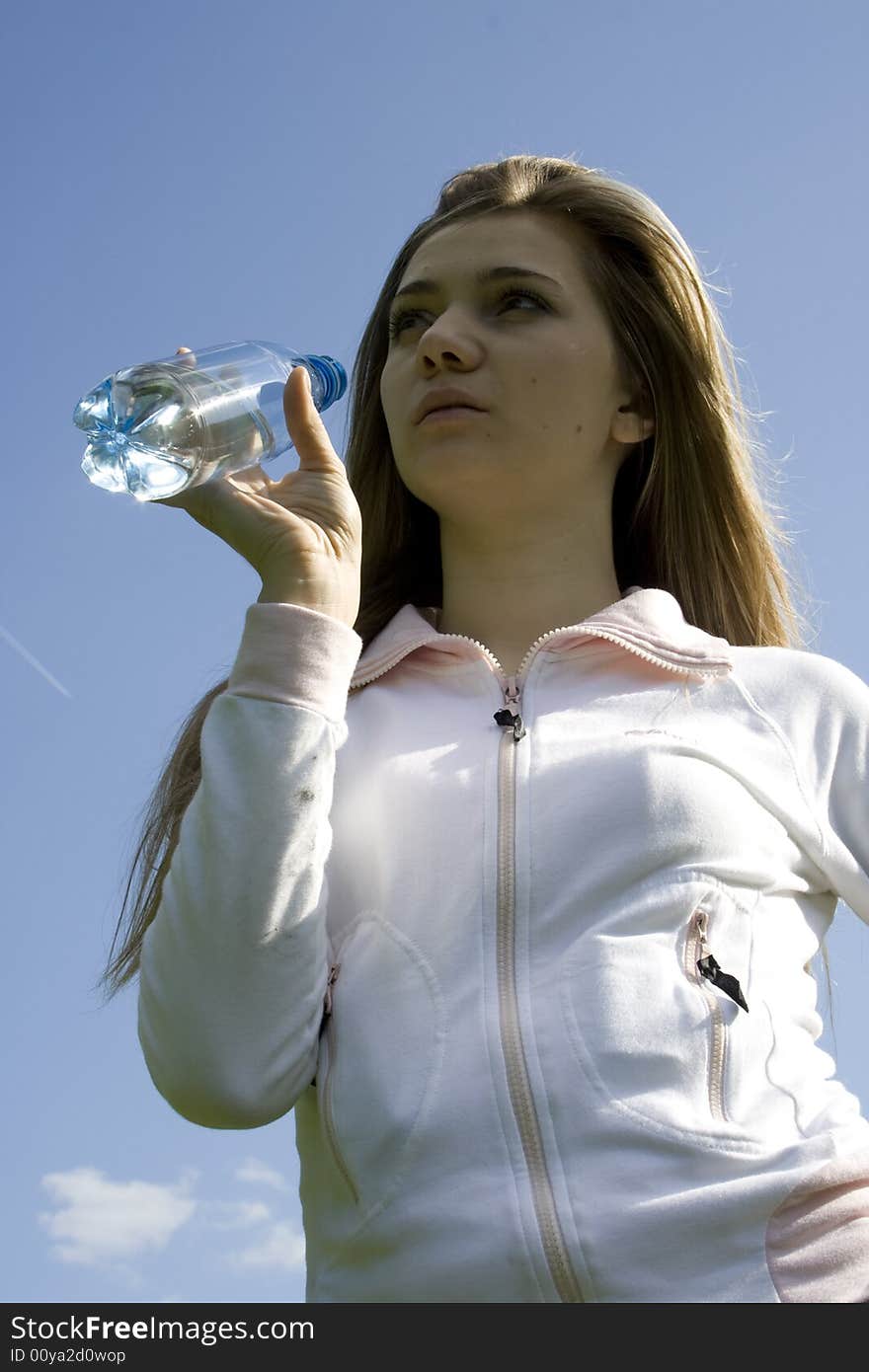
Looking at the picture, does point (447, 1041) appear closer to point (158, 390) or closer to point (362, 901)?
point (362, 901)

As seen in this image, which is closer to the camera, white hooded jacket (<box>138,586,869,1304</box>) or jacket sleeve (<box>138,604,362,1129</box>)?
white hooded jacket (<box>138,586,869,1304</box>)

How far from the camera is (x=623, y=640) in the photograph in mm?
3793

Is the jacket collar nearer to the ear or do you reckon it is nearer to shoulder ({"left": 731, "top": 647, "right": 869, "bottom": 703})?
shoulder ({"left": 731, "top": 647, "right": 869, "bottom": 703})

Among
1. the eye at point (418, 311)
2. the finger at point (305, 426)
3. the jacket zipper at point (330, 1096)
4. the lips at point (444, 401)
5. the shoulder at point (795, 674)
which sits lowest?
the jacket zipper at point (330, 1096)

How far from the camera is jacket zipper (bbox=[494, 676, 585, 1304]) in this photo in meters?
2.88

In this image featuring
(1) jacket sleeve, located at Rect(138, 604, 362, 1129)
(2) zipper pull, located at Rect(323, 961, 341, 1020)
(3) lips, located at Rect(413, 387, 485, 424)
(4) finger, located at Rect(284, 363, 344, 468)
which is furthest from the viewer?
(3) lips, located at Rect(413, 387, 485, 424)

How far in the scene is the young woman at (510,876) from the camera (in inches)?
117

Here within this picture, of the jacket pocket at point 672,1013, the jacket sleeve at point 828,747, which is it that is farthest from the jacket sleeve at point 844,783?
the jacket pocket at point 672,1013

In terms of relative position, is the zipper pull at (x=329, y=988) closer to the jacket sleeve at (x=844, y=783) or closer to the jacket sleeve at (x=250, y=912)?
the jacket sleeve at (x=250, y=912)

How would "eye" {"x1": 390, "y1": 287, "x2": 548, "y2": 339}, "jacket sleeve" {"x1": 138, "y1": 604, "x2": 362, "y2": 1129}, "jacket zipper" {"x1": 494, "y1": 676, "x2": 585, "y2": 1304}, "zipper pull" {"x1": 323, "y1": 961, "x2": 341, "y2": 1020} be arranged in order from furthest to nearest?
"eye" {"x1": 390, "y1": 287, "x2": 548, "y2": 339} → "zipper pull" {"x1": 323, "y1": 961, "x2": 341, "y2": 1020} → "jacket sleeve" {"x1": 138, "y1": 604, "x2": 362, "y2": 1129} → "jacket zipper" {"x1": 494, "y1": 676, "x2": 585, "y2": 1304}

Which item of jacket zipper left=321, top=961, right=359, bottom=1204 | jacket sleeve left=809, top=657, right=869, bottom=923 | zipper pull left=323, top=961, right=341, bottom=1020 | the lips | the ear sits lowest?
jacket zipper left=321, top=961, right=359, bottom=1204

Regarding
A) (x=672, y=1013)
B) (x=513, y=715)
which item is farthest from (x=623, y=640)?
(x=672, y=1013)

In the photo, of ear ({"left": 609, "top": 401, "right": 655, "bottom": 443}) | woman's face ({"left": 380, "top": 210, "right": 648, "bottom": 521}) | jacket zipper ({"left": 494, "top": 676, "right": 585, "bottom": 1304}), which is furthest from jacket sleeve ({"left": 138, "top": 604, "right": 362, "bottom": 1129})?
ear ({"left": 609, "top": 401, "right": 655, "bottom": 443})

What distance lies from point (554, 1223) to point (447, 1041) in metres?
0.40
